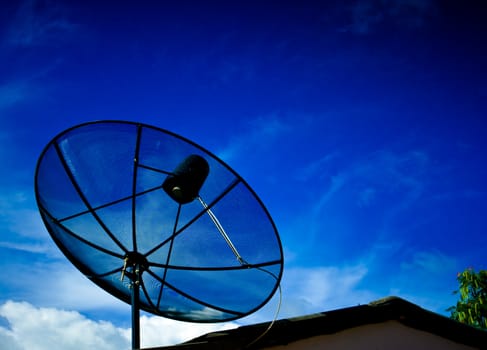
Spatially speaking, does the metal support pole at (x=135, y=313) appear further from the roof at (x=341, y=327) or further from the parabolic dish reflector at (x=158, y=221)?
the roof at (x=341, y=327)

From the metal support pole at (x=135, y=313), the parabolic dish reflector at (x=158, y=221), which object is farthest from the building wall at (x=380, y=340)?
the metal support pole at (x=135, y=313)

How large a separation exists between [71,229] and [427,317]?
3799 millimetres

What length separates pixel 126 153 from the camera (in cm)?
327

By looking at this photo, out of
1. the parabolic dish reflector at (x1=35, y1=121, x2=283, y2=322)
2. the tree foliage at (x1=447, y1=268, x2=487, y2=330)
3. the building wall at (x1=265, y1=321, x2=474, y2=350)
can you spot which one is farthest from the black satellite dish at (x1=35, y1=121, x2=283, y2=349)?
the tree foliage at (x1=447, y1=268, x2=487, y2=330)

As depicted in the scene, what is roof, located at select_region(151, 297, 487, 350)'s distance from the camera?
2803mm

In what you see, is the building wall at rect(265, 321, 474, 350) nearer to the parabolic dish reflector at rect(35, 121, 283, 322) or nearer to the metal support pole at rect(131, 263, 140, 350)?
the parabolic dish reflector at rect(35, 121, 283, 322)

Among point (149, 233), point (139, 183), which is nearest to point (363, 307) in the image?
point (149, 233)

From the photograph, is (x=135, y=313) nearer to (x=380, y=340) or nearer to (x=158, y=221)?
(x=158, y=221)

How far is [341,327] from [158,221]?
2.09 meters

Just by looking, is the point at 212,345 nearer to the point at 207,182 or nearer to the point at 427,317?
the point at 207,182

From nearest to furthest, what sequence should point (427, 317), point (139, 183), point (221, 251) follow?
1. point (139, 183)
2. point (221, 251)
3. point (427, 317)

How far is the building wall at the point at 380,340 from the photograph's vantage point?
11.0 feet

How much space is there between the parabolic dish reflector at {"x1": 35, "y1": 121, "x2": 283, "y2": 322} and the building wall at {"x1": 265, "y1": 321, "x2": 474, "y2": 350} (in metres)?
0.67

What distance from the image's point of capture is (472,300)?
9.51 m
